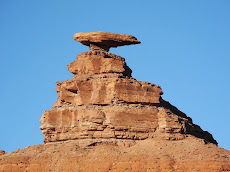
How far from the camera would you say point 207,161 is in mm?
73438

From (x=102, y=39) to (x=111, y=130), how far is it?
12467 millimetres

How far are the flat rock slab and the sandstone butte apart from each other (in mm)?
110

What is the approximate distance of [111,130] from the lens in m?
78.2

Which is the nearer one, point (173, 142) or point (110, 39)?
point (173, 142)

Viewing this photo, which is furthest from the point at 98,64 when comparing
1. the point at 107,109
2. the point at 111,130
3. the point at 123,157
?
the point at 123,157

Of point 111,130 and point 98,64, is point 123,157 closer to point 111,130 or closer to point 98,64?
point 111,130

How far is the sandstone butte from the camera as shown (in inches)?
2913

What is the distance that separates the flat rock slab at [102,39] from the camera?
86250mm

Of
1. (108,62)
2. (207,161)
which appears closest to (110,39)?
(108,62)

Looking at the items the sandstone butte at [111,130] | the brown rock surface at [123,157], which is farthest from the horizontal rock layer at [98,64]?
the brown rock surface at [123,157]

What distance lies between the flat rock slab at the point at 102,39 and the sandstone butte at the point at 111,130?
0.11m

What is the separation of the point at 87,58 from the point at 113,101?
6.38 meters

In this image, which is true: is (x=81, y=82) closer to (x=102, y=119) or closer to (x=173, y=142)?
(x=102, y=119)

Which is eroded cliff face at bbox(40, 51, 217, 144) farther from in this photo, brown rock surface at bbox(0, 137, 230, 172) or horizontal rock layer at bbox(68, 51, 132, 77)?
brown rock surface at bbox(0, 137, 230, 172)
